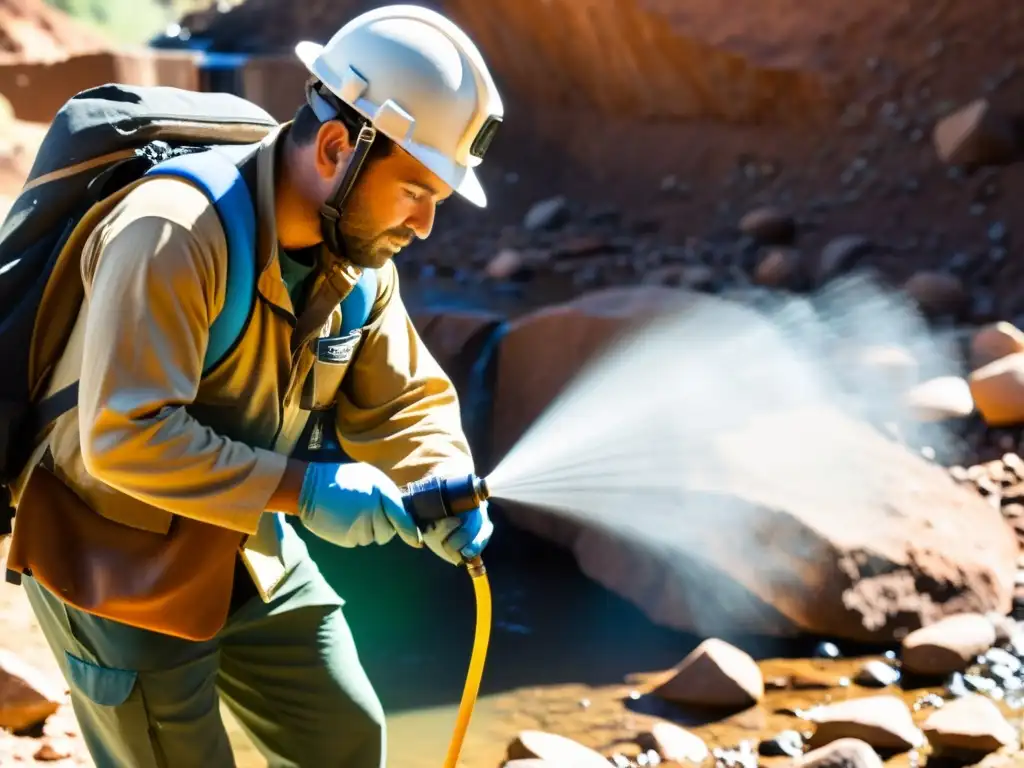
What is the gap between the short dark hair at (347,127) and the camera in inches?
83.0

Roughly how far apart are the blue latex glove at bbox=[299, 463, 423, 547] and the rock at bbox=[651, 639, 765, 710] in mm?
2112

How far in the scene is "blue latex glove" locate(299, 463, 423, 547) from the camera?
6.59ft

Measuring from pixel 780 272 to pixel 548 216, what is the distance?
236cm

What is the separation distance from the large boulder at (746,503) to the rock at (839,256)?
1.49 meters

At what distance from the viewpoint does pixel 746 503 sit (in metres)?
4.39

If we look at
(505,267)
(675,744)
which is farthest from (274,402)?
(505,267)

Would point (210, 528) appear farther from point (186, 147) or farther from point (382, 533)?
point (186, 147)

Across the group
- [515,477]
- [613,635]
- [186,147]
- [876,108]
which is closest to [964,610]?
[613,635]

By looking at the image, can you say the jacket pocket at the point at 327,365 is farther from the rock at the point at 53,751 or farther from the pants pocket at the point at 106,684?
the rock at the point at 53,751

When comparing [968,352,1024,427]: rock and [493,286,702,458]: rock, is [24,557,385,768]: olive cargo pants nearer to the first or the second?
[493,286,702,458]: rock

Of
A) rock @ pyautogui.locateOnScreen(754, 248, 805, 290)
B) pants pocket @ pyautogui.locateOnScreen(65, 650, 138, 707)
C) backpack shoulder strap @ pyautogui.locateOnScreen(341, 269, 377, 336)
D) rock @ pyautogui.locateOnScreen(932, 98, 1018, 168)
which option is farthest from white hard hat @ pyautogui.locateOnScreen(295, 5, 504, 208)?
rock @ pyautogui.locateOnScreen(932, 98, 1018, 168)

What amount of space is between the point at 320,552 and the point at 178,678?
3415 millimetres

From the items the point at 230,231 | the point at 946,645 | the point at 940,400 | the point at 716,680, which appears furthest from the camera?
the point at 940,400

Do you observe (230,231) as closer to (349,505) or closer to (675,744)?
(349,505)
